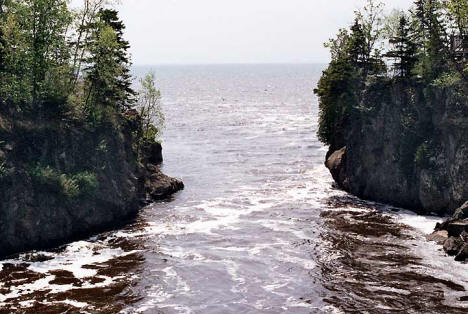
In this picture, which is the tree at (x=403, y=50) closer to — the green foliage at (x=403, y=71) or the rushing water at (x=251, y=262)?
the green foliage at (x=403, y=71)

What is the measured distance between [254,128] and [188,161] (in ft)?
133

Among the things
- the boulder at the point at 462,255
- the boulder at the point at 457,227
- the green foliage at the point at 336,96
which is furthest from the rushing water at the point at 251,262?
the green foliage at the point at 336,96

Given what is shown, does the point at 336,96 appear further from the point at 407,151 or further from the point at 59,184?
the point at 59,184

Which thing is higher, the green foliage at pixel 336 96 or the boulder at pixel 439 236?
the green foliage at pixel 336 96

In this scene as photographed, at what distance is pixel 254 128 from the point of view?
124 m

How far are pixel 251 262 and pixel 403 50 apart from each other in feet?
124

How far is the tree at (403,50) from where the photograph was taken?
6184cm

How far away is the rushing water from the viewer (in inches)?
1330

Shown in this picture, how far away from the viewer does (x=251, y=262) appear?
41.5 meters

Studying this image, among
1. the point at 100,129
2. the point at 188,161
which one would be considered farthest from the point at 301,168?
the point at 100,129

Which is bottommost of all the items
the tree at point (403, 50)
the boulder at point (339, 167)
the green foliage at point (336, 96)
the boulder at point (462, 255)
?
the boulder at point (462, 255)

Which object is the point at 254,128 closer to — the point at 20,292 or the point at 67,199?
the point at 67,199

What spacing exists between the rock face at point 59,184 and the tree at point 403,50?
3620cm

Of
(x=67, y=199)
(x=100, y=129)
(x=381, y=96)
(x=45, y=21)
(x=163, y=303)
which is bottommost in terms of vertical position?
(x=163, y=303)
